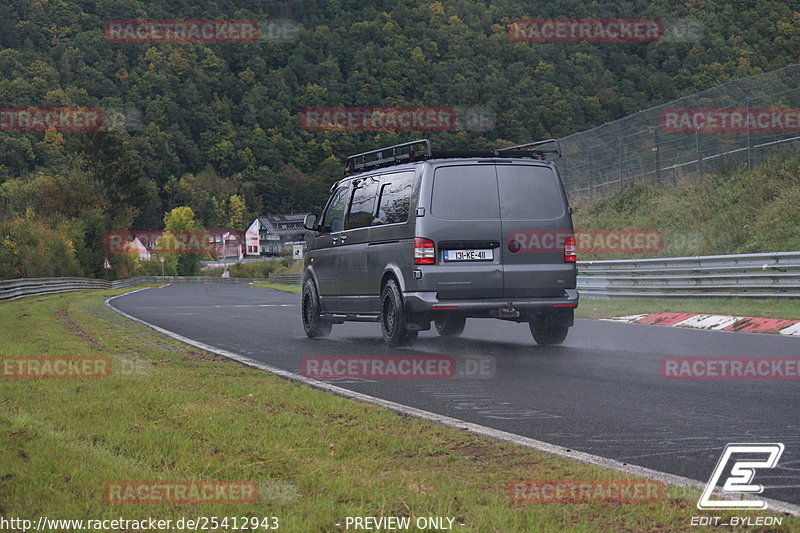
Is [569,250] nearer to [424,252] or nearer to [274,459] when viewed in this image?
[424,252]

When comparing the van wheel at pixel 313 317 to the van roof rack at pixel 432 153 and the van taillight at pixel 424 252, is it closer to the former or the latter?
the van roof rack at pixel 432 153

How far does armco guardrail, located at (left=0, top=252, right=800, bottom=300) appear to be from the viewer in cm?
1620

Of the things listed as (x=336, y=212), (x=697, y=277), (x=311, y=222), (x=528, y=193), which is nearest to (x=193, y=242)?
(x=697, y=277)

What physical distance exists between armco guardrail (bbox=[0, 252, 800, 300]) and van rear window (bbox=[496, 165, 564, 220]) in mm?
5738

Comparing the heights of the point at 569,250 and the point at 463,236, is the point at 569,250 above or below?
below

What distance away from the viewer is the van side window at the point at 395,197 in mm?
11695

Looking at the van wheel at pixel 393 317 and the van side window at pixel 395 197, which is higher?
the van side window at pixel 395 197

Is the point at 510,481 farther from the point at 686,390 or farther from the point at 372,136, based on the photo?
the point at 372,136

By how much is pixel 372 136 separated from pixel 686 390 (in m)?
71.7

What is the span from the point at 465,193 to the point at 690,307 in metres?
8.61

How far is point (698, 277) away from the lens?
741 inches

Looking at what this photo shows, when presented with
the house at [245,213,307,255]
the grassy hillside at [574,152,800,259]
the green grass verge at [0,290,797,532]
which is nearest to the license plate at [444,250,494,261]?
the green grass verge at [0,290,797,532]

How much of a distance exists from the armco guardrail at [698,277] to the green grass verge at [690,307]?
5.7 inches

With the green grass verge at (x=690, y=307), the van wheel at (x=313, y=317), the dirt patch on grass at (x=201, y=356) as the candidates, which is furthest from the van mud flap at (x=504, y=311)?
the green grass verge at (x=690, y=307)
